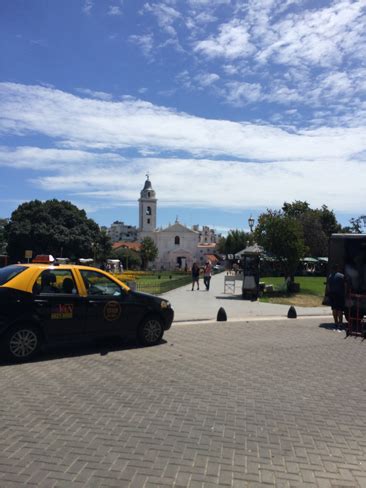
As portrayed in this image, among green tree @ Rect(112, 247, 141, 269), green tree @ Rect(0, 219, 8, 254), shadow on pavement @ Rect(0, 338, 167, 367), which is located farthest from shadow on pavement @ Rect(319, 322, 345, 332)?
green tree @ Rect(112, 247, 141, 269)

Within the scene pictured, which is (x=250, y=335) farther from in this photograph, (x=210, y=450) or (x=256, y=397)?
(x=210, y=450)

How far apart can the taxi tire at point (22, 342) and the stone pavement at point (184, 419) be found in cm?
25

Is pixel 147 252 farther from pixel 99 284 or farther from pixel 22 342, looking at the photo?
pixel 22 342

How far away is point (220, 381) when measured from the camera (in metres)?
7.51

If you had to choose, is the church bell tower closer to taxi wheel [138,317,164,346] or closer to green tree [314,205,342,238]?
green tree [314,205,342,238]

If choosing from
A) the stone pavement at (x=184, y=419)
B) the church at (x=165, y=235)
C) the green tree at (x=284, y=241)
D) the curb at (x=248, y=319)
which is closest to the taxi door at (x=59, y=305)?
the stone pavement at (x=184, y=419)

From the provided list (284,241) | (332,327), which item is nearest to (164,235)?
(284,241)

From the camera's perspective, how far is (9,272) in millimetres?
9039

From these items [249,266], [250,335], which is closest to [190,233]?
[249,266]

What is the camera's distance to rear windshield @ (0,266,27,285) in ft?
28.8

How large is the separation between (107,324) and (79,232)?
60463 millimetres

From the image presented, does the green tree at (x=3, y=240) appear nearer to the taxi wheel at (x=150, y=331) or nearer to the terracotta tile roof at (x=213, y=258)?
the taxi wheel at (x=150, y=331)

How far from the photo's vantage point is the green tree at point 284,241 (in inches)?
1086

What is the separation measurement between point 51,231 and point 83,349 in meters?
58.4
